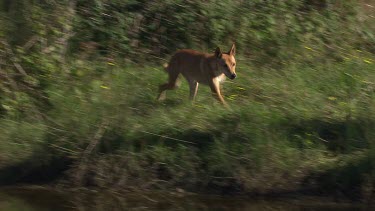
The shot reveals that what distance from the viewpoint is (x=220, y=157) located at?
8.44 m

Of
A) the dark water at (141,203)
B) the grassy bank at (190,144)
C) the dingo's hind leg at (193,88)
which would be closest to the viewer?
the dark water at (141,203)

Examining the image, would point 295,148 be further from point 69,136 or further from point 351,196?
point 69,136

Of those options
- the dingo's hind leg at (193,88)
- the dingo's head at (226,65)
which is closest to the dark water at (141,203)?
the dingo's hind leg at (193,88)

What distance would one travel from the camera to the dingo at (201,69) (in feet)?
34.0

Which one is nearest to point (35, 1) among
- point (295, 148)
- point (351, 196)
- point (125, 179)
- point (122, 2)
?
point (122, 2)

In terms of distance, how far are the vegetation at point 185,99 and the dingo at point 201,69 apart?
0.20m

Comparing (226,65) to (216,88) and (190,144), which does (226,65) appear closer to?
(216,88)

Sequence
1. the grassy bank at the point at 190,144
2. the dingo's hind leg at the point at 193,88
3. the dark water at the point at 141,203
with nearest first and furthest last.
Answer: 1. the dark water at the point at 141,203
2. the grassy bank at the point at 190,144
3. the dingo's hind leg at the point at 193,88

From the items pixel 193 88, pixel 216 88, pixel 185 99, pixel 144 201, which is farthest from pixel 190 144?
pixel 193 88

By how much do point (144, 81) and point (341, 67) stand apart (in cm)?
264

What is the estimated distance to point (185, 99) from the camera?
10.1m

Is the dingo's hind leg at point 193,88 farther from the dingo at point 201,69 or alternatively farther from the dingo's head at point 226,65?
the dingo's head at point 226,65

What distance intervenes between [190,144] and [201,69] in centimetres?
189

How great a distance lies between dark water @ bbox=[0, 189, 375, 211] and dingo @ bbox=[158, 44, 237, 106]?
7.41ft
